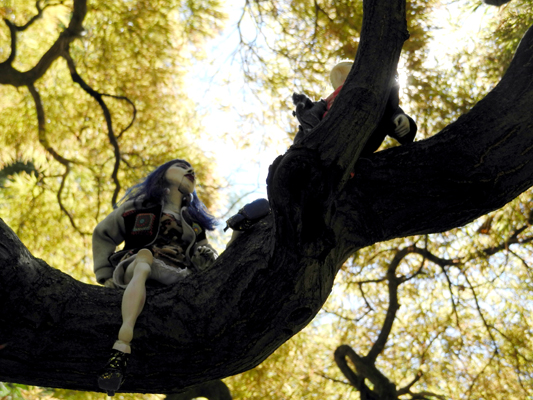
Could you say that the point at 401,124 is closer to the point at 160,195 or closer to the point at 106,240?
the point at 160,195

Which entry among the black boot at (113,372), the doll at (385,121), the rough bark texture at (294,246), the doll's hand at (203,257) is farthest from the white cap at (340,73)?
the black boot at (113,372)

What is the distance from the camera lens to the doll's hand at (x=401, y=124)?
111 inches

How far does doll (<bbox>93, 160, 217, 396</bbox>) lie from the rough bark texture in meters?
0.09

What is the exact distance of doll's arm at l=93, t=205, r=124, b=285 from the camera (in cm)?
325

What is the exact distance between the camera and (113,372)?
2.29 metres

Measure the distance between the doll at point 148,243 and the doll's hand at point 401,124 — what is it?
1352 mm

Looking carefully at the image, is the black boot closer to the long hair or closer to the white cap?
the long hair

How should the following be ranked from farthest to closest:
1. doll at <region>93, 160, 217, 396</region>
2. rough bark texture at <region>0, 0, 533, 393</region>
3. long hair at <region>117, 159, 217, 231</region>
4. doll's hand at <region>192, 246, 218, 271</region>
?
long hair at <region>117, 159, 217, 231</region> < doll's hand at <region>192, 246, 218, 271</region> < doll at <region>93, 160, 217, 396</region> < rough bark texture at <region>0, 0, 533, 393</region>

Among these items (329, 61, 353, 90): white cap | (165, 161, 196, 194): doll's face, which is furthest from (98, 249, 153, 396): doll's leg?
(329, 61, 353, 90): white cap

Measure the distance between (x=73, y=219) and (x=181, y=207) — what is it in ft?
13.2

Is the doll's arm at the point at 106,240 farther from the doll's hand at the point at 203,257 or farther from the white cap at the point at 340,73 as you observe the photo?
the white cap at the point at 340,73

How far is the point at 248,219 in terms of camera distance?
2.74 meters

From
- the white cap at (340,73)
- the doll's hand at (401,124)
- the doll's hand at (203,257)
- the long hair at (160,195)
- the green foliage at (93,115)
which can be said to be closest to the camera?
the doll's hand at (401,124)

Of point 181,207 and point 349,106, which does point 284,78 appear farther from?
point 349,106
